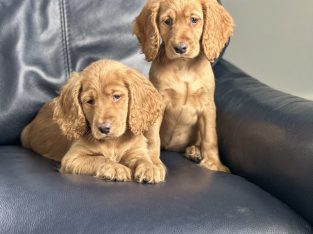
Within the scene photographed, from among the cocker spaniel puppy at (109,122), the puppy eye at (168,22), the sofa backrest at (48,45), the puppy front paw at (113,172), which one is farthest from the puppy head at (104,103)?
the sofa backrest at (48,45)

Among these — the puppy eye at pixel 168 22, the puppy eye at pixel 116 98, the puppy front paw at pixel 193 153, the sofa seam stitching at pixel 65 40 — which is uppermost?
the puppy eye at pixel 168 22

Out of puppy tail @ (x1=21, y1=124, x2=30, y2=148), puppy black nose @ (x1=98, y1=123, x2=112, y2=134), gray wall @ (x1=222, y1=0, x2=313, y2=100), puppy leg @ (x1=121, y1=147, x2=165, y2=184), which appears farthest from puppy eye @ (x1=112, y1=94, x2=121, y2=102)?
gray wall @ (x1=222, y1=0, x2=313, y2=100)

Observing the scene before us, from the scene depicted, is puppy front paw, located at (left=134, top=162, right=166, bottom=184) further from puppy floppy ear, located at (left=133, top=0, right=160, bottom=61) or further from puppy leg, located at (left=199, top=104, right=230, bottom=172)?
puppy floppy ear, located at (left=133, top=0, right=160, bottom=61)

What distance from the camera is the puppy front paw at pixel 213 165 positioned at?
1991 millimetres

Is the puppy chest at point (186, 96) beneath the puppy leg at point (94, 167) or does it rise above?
above

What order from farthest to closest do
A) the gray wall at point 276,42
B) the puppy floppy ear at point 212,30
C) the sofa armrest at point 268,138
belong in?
the gray wall at point 276,42, the puppy floppy ear at point 212,30, the sofa armrest at point 268,138

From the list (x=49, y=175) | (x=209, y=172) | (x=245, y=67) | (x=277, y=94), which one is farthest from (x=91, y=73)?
(x=245, y=67)

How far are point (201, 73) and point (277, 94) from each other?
1.01 feet

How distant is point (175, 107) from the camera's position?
2133 mm

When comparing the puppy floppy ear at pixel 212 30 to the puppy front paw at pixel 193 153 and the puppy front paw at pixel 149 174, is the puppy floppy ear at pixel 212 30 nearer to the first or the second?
the puppy front paw at pixel 193 153

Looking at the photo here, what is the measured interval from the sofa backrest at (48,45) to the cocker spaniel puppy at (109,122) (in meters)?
0.33

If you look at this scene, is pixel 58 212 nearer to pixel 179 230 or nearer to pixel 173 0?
pixel 179 230

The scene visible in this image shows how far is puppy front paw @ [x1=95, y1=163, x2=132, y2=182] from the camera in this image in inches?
66.1

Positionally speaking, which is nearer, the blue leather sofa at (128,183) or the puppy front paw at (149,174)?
the blue leather sofa at (128,183)
